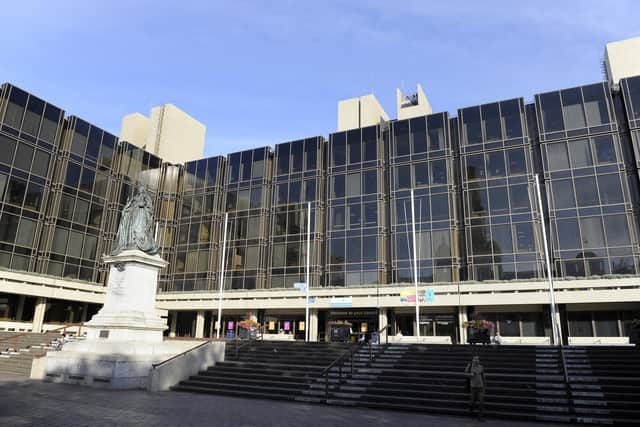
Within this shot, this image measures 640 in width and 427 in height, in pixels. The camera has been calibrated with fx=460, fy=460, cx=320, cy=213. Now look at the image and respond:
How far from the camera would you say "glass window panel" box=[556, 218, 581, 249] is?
3725 centimetres

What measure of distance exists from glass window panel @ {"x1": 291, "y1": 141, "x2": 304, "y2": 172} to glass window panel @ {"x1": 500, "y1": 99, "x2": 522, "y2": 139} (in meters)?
20.5

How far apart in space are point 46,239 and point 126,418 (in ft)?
128

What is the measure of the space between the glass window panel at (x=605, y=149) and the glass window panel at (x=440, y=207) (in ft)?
41.4

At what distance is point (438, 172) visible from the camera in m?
43.2

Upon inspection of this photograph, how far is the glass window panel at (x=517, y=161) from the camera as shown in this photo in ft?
132

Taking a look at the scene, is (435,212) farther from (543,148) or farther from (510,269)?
(543,148)

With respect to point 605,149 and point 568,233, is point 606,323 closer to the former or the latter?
point 568,233

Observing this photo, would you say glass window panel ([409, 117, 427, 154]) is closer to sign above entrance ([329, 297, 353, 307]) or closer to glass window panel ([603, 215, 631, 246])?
sign above entrance ([329, 297, 353, 307])

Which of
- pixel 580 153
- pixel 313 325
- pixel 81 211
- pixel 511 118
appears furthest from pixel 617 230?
pixel 81 211

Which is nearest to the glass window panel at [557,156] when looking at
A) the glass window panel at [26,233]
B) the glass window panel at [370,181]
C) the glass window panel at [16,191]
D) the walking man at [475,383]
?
the glass window panel at [370,181]

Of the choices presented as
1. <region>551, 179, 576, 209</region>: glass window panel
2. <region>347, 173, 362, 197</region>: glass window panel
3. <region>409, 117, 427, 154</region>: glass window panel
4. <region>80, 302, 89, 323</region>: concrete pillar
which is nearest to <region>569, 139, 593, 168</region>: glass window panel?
<region>551, 179, 576, 209</region>: glass window panel

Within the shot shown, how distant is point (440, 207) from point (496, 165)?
20.1ft

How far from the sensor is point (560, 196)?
127ft

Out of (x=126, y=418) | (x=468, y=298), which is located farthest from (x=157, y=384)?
(x=468, y=298)
